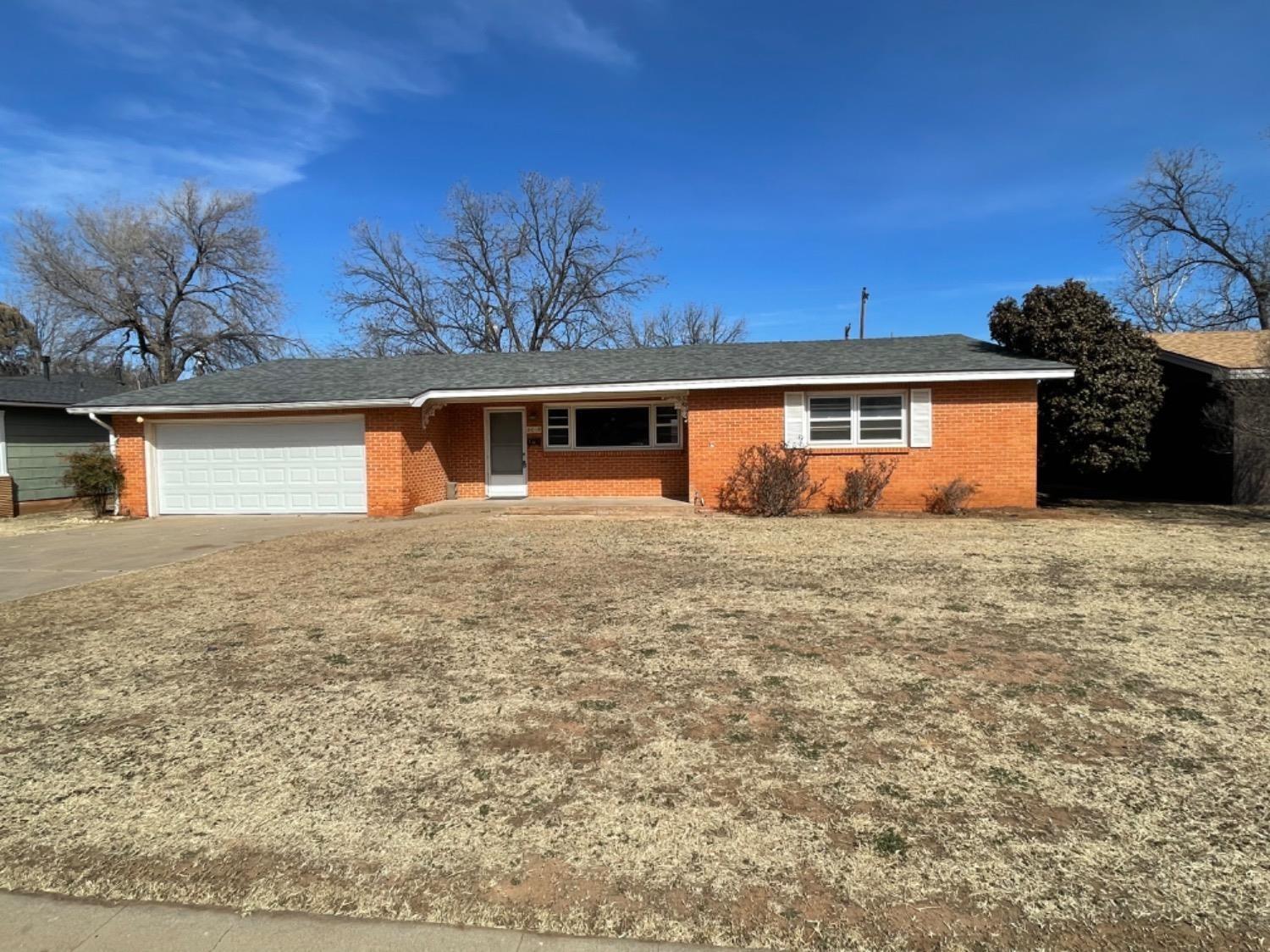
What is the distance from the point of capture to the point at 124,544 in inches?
466

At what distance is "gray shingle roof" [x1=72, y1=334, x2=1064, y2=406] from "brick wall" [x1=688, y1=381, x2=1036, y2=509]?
55cm

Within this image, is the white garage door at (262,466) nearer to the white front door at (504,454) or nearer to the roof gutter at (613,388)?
the roof gutter at (613,388)

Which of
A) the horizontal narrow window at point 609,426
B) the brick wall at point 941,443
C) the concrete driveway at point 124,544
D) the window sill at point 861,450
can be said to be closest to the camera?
the concrete driveway at point 124,544

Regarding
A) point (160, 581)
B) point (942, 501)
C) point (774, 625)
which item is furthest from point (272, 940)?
point (942, 501)

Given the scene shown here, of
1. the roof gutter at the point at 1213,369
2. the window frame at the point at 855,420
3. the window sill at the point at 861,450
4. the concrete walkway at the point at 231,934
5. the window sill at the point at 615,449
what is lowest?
the concrete walkway at the point at 231,934

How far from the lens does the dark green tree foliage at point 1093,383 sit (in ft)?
45.0

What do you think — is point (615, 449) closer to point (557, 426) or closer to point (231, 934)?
point (557, 426)

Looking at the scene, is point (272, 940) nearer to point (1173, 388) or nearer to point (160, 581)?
point (160, 581)

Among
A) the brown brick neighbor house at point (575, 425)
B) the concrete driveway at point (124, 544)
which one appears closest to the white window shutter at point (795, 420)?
the brown brick neighbor house at point (575, 425)

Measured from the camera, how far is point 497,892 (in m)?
2.81

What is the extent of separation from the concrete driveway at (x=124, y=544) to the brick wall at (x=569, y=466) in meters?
3.00

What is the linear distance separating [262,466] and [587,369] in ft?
23.1

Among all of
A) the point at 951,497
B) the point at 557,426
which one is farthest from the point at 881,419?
the point at 557,426

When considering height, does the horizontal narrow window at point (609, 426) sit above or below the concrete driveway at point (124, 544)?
above
